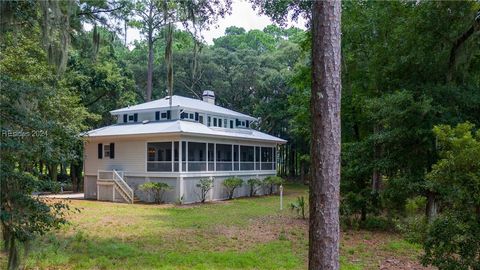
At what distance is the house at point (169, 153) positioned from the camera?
1953 centimetres

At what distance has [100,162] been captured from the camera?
2220 cm

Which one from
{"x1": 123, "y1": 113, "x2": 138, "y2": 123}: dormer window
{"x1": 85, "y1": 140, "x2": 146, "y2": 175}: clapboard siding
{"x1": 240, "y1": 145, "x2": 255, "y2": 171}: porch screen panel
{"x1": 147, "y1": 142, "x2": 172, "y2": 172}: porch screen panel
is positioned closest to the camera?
{"x1": 147, "y1": 142, "x2": 172, "y2": 172}: porch screen panel

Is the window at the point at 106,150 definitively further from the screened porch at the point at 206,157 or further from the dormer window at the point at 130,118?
the dormer window at the point at 130,118

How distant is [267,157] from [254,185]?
12.4 feet

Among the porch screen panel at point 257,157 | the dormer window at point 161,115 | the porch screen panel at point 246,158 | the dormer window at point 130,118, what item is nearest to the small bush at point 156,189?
the dormer window at point 161,115

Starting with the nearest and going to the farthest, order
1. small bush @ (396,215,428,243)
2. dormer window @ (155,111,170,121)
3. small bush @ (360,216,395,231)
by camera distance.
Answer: small bush @ (396,215,428,243), small bush @ (360,216,395,231), dormer window @ (155,111,170,121)

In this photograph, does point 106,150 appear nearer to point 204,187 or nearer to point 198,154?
point 198,154

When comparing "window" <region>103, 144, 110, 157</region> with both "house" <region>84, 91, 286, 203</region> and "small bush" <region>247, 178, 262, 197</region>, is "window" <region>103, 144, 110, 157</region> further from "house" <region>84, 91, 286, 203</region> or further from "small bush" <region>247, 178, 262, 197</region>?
"small bush" <region>247, 178, 262, 197</region>

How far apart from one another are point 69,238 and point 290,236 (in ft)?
17.6

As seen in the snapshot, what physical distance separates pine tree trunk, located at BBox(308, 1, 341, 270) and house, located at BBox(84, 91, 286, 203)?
14912 millimetres

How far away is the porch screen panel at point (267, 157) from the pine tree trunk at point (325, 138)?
74.2 ft

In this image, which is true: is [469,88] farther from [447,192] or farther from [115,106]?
[115,106]

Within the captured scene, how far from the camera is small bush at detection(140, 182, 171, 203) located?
61.9 ft

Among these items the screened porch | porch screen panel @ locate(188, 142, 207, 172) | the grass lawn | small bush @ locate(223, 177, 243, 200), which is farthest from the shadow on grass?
small bush @ locate(223, 177, 243, 200)
